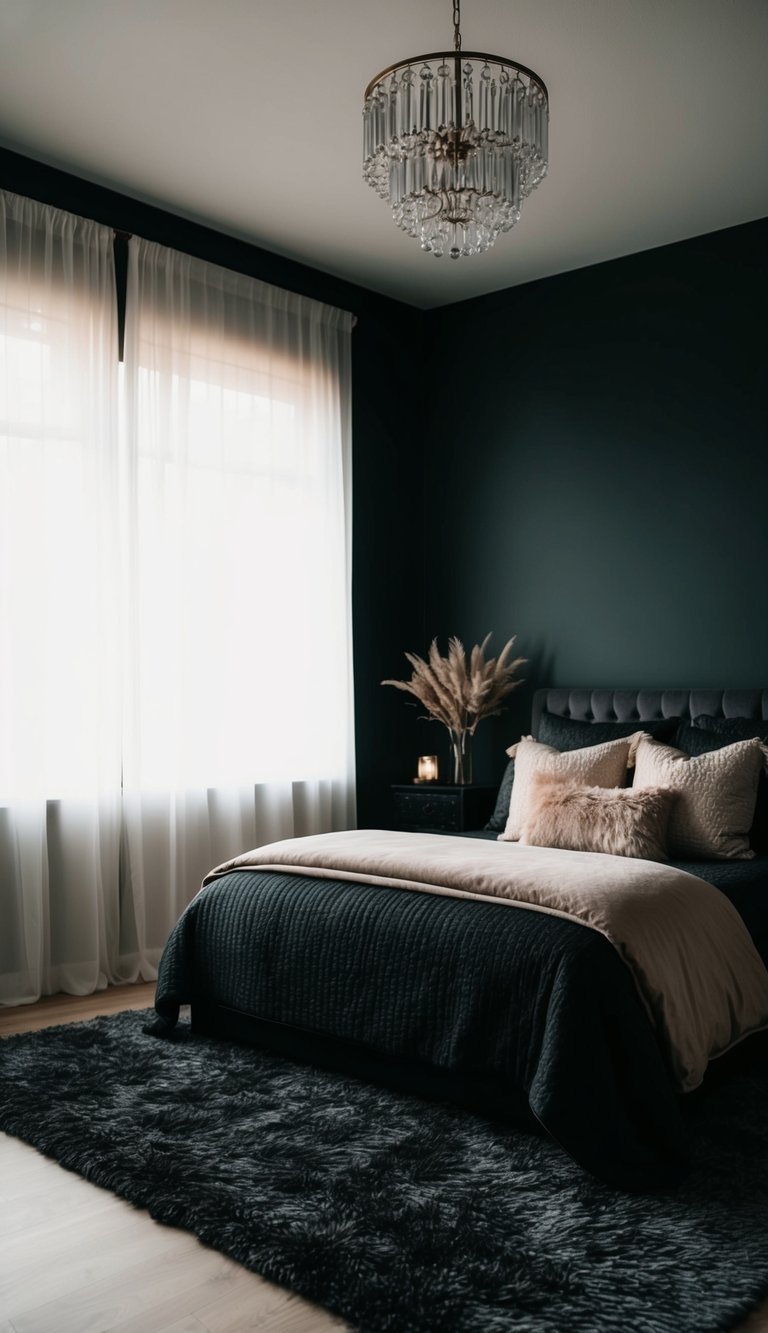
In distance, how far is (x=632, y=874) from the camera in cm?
296

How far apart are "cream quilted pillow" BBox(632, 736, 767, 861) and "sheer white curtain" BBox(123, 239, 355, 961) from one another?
177 centimetres

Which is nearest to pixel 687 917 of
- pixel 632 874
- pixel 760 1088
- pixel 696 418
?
pixel 632 874

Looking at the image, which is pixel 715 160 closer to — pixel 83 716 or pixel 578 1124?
pixel 83 716

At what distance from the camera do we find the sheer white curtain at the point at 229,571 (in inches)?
175

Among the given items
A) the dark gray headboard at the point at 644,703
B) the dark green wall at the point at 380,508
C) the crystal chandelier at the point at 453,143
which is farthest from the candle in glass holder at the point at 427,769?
the crystal chandelier at the point at 453,143

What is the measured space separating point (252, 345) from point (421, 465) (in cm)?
134

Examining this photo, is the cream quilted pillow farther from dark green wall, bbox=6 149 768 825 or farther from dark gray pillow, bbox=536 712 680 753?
dark green wall, bbox=6 149 768 825

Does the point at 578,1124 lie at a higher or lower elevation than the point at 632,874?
lower

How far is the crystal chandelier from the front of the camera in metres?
2.96

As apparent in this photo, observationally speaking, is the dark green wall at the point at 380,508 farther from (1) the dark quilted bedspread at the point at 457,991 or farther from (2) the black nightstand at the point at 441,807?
(1) the dark quilted bedspread at the point at 457,991

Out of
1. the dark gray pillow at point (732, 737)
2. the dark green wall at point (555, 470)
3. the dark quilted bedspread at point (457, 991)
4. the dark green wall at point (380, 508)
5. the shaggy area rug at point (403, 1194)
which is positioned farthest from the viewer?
the dark green wall at point (380, 508)

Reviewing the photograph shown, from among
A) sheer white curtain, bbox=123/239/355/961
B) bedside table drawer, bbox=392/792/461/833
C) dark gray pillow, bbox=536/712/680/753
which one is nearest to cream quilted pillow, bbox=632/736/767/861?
dark gray pillow, bbox=536/712/680/753

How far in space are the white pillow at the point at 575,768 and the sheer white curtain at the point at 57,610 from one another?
5.09 feet

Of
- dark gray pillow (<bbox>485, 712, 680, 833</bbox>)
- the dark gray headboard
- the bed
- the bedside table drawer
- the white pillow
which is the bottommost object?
the bed
